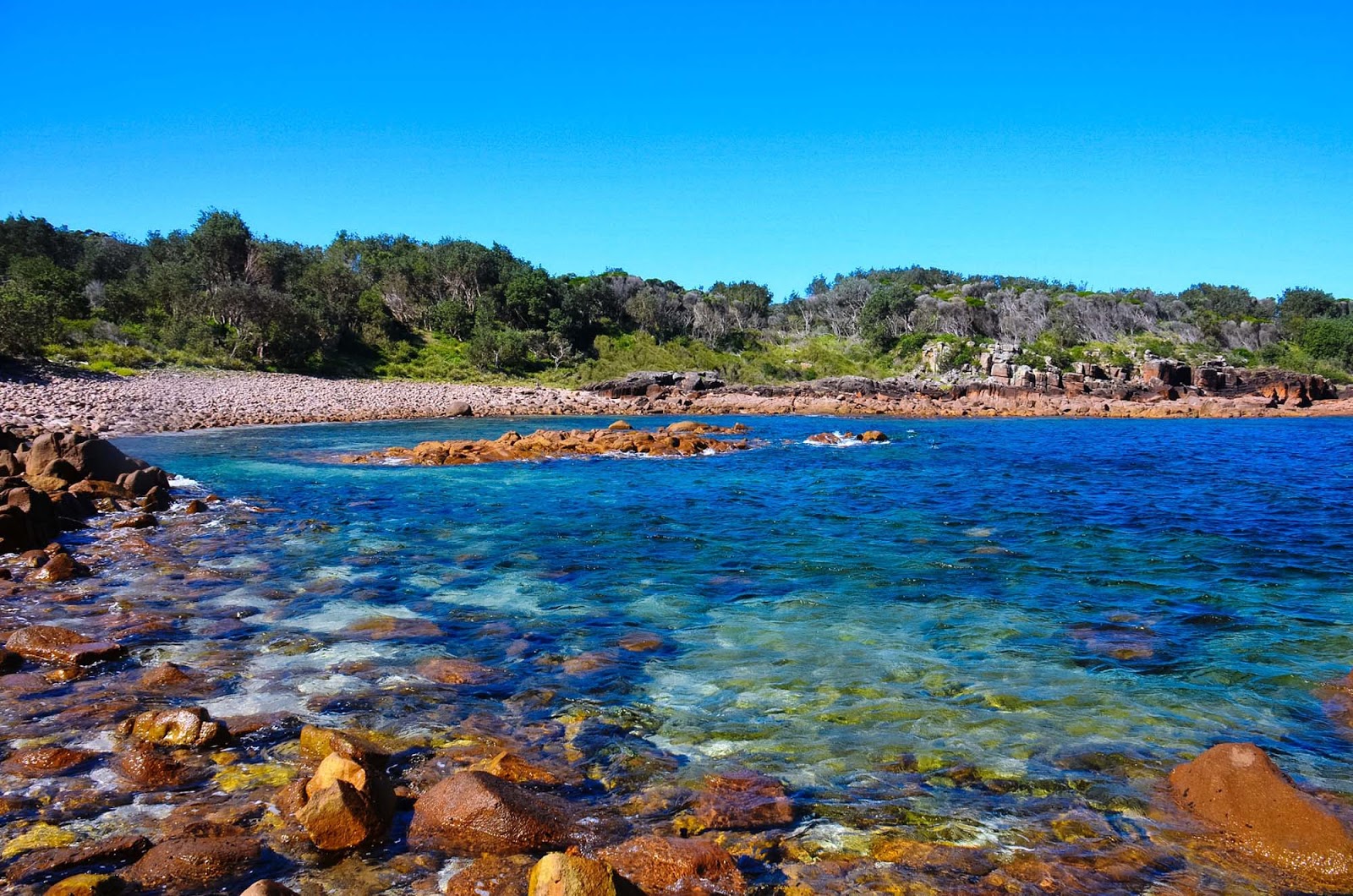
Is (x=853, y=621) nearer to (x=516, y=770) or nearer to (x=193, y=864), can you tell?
(x=516, y=770)

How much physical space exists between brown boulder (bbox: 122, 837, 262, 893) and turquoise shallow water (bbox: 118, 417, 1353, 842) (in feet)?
6.05

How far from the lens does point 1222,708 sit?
667cm

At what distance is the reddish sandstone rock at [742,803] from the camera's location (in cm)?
479

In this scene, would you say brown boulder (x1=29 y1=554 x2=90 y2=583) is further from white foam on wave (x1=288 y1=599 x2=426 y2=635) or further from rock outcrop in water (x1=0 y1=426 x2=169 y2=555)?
white foam on wave (x1=288 y1=599 x2=426 y2=635)

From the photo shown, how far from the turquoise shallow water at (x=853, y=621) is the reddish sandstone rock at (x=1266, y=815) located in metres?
0.33

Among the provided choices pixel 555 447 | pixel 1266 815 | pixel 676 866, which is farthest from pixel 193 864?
pixel 555 447

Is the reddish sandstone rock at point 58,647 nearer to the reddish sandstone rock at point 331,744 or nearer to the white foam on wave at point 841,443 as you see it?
the reddish sandstone rock at point 331,744

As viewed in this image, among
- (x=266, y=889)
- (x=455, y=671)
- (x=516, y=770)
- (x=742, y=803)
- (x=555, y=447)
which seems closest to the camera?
(x=266, y=889)

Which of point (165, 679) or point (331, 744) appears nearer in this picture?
point (331, 744)

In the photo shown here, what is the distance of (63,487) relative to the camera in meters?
15.3

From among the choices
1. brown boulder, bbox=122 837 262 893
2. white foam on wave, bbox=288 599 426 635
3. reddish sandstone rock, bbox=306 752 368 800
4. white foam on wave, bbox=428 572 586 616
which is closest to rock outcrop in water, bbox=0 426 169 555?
white foam on wave, bbox=288 599 426 635

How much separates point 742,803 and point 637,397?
49.7 meters

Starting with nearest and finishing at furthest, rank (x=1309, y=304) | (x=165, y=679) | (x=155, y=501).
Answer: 1. (x=165, y=679)
2. (x=155, y=501)
3. (x=1309, y=304)

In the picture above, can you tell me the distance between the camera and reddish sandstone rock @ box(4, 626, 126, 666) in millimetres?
7039
